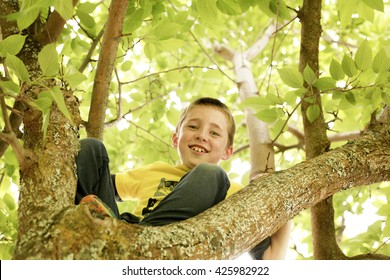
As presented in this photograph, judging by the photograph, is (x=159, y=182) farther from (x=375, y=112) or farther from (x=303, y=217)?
(x=303, y=217)

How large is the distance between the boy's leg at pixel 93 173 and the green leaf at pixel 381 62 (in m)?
1.00

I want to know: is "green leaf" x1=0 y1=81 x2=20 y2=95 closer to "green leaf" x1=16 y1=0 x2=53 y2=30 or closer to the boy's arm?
"green leaf" x1=16 y1=0 x2=53 y2=30

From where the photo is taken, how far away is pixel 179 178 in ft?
7.72

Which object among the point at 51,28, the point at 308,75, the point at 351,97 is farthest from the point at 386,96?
the point at 51,28

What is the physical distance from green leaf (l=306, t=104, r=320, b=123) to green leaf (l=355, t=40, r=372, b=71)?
1.02ft

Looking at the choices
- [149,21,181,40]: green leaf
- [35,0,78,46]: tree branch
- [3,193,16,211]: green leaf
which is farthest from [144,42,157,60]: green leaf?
[3,193,16,211]: green leaf

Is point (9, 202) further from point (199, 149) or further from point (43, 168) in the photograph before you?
point (43, 168)

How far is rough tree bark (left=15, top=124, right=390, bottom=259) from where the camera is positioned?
3.41 feet

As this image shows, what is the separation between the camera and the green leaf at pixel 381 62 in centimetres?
164

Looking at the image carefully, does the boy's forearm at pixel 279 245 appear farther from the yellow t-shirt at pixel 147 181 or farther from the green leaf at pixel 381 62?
the green leaf at pixel 381 62

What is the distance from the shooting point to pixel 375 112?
193cm

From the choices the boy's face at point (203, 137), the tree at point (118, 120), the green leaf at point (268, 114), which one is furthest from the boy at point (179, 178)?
the green leaf at point (268, 114)

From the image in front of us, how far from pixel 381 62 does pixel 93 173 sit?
1.06 meters
